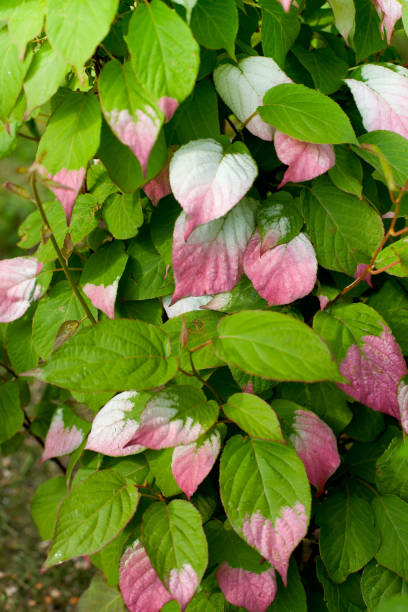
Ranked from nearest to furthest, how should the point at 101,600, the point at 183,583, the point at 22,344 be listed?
the point at 183,583 < the point at 22,344 < the point at 101,600

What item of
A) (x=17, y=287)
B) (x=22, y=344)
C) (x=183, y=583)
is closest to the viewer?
(x=183, y=583)

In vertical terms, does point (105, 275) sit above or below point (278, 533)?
above

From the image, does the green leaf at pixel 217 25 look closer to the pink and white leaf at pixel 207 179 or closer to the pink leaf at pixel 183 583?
the pink and white leaf at pixel 207 179

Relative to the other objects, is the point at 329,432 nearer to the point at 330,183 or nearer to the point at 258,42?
the point at 330,183

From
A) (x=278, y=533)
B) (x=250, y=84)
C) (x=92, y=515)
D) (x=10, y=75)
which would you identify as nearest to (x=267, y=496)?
(x=278, y=533)

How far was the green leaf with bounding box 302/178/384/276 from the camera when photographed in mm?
806

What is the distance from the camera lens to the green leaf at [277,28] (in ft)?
2.61

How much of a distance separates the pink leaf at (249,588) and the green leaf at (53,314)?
478 millimetres

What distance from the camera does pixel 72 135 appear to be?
0.75m

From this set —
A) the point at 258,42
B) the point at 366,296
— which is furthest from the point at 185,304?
the point at 258,42

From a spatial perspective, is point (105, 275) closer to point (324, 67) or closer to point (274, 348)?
point (274, 348)

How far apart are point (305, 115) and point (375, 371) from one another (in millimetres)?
368

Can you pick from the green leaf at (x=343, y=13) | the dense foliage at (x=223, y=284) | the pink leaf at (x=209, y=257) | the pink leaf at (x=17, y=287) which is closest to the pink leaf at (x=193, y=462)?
the dense foliage at (x=223, y=284)

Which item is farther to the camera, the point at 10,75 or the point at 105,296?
the point at 105,296
